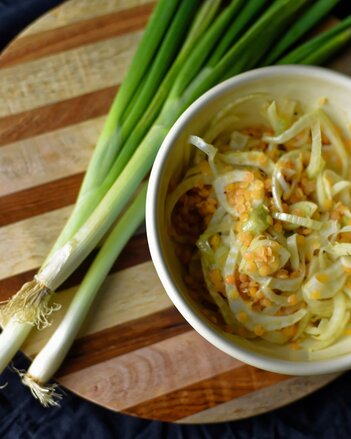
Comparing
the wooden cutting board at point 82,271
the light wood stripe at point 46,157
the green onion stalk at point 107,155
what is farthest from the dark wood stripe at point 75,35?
the light wood stripe at point 46,157

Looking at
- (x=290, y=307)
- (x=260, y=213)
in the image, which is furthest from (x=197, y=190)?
(x=290, y=307)

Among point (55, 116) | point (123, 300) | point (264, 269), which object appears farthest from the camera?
point (55, 116)

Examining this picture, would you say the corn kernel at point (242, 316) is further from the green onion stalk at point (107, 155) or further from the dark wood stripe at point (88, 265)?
the green onion stalk at point (107, 155)

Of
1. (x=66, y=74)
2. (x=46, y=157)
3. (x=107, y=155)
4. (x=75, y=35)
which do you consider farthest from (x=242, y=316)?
(x=75, y=35)

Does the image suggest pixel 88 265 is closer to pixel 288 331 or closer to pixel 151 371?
pixel 151 371

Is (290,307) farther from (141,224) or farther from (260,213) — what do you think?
(141,224)

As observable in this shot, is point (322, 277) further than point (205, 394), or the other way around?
point (205, 394)
